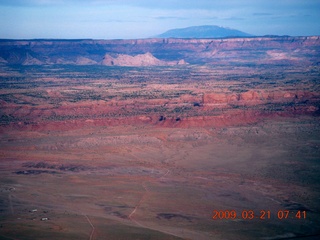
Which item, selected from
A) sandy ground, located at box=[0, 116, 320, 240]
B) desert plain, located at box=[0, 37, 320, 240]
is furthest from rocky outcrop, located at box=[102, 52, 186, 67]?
sandy ground, located at box=[0, 116, 320, 240]

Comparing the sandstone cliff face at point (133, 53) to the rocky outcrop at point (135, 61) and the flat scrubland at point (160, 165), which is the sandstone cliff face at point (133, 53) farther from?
the flat scrubland at point (160, 165)

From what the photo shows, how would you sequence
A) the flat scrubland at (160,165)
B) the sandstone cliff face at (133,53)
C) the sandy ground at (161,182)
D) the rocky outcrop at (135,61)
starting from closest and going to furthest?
the sandy ground at (161,182) < the flat scrubland at (160,165) < the sandstone cliff face at (133,53) < the rocky outcrop at (135,61)

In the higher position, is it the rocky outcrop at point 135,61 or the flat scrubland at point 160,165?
the rocky outcrop at point 135,61

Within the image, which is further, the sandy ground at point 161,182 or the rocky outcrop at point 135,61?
the rocky outcrop at point 135,61

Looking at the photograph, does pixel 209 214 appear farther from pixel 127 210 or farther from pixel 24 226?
pixel 24 226

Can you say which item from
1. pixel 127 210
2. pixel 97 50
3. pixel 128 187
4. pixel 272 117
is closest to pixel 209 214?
pixel 127 210

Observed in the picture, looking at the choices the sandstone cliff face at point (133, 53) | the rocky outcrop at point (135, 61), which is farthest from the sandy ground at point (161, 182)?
the sandstone cliff face at point (133, 53)

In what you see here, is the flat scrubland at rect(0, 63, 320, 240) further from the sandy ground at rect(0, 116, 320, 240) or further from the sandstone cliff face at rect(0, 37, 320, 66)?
the sandstone cliff face at rect(0, 37, 320, 66)
